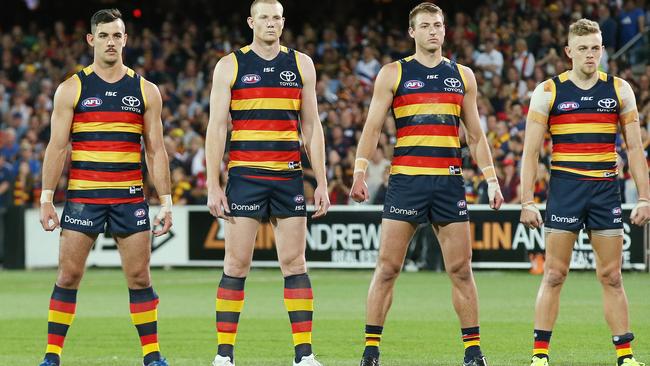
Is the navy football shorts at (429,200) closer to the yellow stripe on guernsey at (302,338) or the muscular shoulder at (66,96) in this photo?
the yellow stripe on guernsey at (302,338)

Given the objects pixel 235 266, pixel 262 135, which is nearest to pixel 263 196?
pixel 262 135

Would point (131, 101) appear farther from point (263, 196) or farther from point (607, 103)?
point (607, 103)

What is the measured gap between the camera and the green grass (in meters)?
11.4

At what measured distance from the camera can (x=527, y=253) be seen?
70.8ft

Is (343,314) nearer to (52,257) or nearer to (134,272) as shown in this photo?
(134,272)

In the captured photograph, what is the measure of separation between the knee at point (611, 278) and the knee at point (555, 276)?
11.4 inches

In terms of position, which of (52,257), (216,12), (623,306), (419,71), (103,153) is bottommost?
(52,257)

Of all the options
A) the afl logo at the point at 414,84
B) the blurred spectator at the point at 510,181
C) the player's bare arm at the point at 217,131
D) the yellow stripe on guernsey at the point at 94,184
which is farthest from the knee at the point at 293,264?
the blurred spectator at the point at 510,181

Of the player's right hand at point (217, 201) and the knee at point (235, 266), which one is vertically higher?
the player's right hand at point (217, 201)

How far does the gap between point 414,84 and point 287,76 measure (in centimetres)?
96

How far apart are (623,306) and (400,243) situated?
1719mm

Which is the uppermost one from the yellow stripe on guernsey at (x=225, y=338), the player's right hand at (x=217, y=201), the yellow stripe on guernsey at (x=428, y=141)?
the yellow stripe on guernsey at (x=428, y=141)

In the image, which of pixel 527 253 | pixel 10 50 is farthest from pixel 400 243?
pixel 10 50

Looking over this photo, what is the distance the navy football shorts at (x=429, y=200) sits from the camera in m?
9.71
